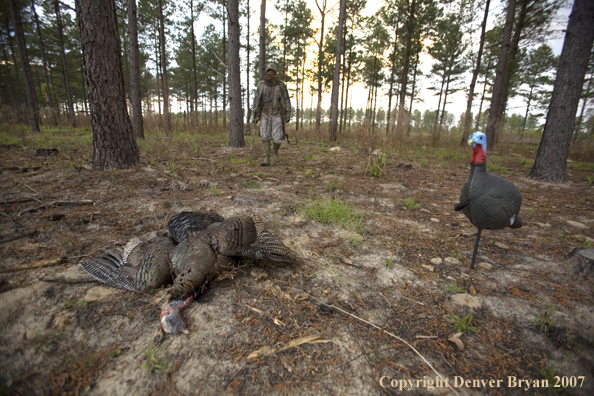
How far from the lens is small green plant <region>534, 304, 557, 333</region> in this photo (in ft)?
5.04

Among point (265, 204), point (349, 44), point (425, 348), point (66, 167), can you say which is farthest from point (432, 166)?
point (349, 44)

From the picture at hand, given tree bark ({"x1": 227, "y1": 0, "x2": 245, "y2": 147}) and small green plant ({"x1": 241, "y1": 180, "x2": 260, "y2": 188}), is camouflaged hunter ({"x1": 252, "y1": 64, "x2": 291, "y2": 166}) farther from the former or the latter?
tree bark ({"x1": 227, "y1": 0, "x2": 245, "y2": 147})

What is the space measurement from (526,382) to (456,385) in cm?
37

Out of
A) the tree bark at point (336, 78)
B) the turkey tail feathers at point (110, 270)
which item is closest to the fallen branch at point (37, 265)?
the turkey tail feathers at point (110, 270)

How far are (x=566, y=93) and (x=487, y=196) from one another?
5.69 meters

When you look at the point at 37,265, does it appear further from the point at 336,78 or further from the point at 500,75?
the point at 500,75

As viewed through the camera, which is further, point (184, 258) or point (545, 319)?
point (184, 258)

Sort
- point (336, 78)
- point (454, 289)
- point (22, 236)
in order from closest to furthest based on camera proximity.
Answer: point (454, 289), point (22, 236), point (336, 78)

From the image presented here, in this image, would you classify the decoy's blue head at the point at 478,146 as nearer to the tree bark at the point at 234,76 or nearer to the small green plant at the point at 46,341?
the small green plant at the point at 46,341

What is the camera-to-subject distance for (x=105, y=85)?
4.20m

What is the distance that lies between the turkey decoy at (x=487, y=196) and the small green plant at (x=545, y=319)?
0.64 m

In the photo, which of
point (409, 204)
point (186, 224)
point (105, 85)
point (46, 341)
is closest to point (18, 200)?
point (105, 85)

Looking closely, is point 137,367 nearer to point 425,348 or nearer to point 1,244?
point 425,348

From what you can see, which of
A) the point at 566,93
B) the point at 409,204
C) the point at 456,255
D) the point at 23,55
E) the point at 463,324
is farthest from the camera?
the point at 23,55
